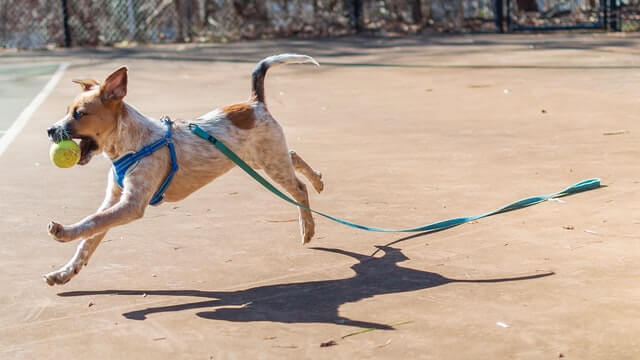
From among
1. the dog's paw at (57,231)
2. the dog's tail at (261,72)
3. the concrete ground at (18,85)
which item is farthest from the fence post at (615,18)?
the dog's paw at (57,231)

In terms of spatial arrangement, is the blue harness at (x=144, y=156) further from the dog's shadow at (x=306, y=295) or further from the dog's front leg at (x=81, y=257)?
the dog's shadow at (x=306, y=295)

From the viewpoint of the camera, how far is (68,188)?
902cm

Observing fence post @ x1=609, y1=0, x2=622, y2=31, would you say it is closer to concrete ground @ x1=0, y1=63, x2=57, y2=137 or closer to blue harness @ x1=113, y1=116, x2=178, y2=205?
concrete ground @ x1=0, y1=63, x2=57, y2=137

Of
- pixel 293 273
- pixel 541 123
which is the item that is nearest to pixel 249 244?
pixel 293 273

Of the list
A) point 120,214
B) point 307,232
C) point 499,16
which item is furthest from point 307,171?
point 499,16

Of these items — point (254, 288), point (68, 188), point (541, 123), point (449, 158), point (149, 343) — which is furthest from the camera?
point (541, 123)

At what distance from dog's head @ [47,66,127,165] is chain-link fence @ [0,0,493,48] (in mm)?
17471

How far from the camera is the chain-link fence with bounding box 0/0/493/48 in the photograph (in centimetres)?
2325

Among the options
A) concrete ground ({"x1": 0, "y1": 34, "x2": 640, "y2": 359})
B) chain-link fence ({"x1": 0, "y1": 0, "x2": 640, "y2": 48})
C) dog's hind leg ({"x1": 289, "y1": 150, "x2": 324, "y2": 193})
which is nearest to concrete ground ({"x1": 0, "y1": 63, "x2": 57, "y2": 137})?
concrete ground ({"x1": 0, "y1": 34, "x2": 640, "y2": 359})

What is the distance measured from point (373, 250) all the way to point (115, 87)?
1.92m

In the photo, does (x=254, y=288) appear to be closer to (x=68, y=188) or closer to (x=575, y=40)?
(x=68, y=188)

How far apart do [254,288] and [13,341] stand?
1405 mm

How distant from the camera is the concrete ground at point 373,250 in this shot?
5.22 m

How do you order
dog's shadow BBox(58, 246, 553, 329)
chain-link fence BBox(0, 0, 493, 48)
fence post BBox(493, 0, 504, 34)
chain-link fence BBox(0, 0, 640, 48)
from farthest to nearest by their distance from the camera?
chain-link fence BBox(0, 0, 493, 48)
chain-link fence BBox(0, 0, 640, 48)
fence post BBox(493, 0, 504, 34)
dog's shadow BBox(58, 246, 553, 329)
